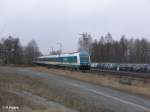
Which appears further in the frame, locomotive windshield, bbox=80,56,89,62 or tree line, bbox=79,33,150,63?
tree line, bbox=79,33,150,63

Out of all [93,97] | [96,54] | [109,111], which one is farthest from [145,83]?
[96,54]

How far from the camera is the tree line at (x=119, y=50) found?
13910 cm

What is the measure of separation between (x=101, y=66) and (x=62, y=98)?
202 feet

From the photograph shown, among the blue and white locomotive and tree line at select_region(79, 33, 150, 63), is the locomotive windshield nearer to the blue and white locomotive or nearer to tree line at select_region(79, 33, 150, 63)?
the blue and white locomotive

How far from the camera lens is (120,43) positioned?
539 ft

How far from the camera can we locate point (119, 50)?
517 feet

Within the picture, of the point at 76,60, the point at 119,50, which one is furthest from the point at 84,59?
the point at 119,50

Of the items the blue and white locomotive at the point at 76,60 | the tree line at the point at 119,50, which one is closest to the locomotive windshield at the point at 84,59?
the blue and white locomotive at the point at 76,60

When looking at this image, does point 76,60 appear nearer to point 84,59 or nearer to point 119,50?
point 84,59

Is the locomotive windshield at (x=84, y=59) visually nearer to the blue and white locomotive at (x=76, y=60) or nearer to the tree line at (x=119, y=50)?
the blue and white locomotive at (x=76, y=60)

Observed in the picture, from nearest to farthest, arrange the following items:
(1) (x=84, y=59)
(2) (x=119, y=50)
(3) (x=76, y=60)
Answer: (3) (x=76, y=60) < (1) (x=84, y=59) < (2) (x=119, y=50)

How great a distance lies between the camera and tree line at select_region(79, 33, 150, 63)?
456 ft

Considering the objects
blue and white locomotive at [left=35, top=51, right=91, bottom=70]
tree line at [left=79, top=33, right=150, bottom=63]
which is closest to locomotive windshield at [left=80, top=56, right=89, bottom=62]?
blue and white locomotive at [left=35, top=51, right=91, bottom=70]

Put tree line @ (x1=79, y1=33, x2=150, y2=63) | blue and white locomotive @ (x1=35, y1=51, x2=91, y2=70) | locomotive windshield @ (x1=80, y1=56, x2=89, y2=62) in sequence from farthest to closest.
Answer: tree line @ (x1=79, y1=33, x2=150, y2=63) < locomotive windshield @ (x1=80, y1=56, x2=89, y2=62) < blue and white locomotive @ (x1=35, y1=51, x2=91, y2=70)
